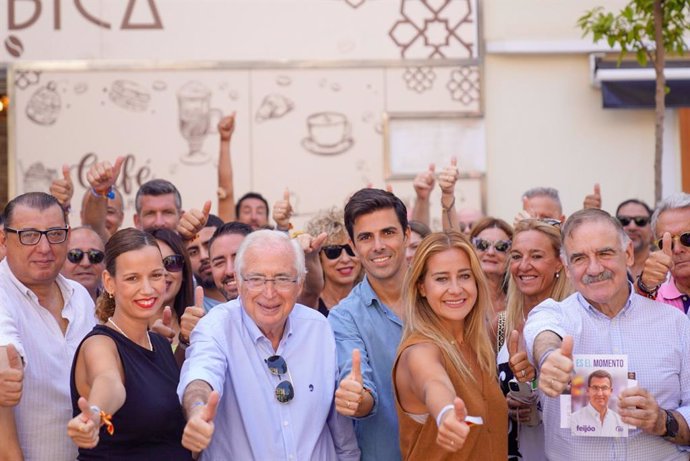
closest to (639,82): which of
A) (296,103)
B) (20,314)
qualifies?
(296,103)

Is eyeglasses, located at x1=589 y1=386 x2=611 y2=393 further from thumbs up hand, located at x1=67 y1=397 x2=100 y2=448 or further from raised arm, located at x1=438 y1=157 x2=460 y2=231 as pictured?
raised arm, located at x1=438 y1=157 x2=460 y2=231

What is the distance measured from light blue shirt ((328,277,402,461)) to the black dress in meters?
0.76

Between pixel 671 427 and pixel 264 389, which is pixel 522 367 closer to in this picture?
pixel 671 427

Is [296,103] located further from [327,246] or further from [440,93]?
[327,246]

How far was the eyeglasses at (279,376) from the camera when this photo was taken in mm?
4359

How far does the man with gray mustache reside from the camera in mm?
4445

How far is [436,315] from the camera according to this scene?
460cm

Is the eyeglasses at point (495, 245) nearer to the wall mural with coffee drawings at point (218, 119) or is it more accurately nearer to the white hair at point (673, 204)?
the white hair at point (673, 204)

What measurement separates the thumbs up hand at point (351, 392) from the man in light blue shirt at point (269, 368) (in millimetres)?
224

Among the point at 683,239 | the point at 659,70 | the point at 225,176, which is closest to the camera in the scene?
the point at 683,239

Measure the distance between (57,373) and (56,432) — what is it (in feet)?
0.85

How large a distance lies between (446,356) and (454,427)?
0.63 metres

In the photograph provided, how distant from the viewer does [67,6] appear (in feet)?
33.4

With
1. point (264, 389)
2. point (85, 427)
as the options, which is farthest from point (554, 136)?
point (85, 427)
